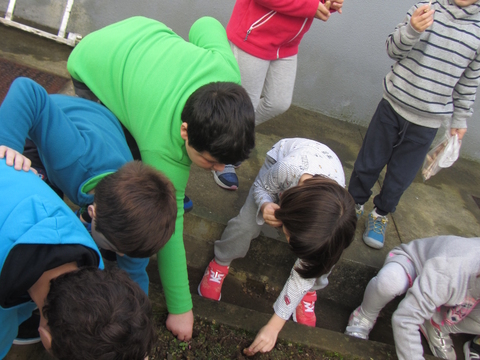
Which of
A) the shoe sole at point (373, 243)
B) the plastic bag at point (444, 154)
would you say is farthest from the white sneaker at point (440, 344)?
the plastic bag at point (444, 154)

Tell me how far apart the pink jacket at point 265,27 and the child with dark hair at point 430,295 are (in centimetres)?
139

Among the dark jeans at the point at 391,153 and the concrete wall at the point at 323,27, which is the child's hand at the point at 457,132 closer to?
the dark jeans at the point at 391,153

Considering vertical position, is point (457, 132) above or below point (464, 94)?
below

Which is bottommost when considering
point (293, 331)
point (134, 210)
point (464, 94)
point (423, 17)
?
point (293, 331)

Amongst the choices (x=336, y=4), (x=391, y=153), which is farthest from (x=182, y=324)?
(x=336, y=4)

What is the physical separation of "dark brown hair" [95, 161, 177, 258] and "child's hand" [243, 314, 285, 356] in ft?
2.40

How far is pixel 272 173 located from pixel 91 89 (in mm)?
922

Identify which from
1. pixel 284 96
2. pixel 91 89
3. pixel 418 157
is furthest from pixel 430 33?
pixel 91 89

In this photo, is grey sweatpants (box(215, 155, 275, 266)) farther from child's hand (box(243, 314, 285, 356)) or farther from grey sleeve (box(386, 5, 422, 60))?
grey sleeve (box(386, 5, 422, 60))

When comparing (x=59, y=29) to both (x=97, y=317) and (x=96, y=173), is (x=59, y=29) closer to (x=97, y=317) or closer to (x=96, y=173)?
(x=96, y=173)

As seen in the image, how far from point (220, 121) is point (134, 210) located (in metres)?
0.46

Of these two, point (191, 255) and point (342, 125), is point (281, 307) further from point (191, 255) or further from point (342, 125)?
point (342, 125)

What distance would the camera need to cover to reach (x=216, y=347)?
1.78 metres

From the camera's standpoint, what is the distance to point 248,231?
2109 mm
